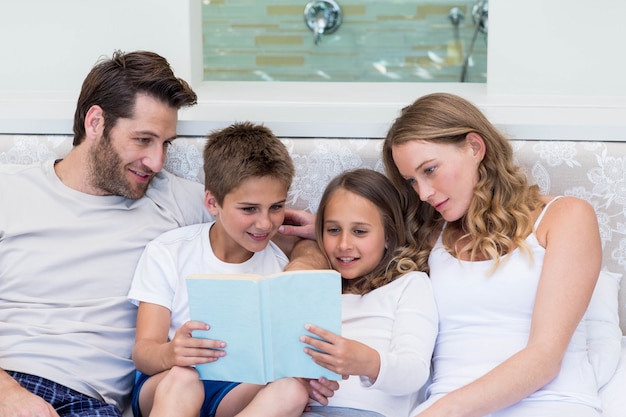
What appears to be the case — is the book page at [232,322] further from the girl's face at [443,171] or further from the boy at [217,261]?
the girl's face at [443,171]

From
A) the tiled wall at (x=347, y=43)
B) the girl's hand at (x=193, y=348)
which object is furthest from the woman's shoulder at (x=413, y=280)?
the tiled wall at (x=347, y=43)

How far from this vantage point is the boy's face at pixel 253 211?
1.93 meters

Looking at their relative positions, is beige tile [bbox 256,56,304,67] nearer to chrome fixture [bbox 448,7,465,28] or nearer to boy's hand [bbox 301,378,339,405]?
chrome fixture [bbox 448,7,465,28]

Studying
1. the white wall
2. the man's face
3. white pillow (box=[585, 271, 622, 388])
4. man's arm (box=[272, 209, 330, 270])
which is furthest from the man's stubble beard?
white pillow (box=[585, 271, 622, 388])

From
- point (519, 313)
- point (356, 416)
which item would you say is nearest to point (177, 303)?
point (356, 416)

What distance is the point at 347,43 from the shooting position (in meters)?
4.87

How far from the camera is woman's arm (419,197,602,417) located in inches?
66.9

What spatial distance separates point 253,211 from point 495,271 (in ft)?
1.92

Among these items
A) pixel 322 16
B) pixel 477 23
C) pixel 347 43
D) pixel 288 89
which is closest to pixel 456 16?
pixel 477 23

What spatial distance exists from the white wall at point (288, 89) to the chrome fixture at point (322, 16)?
6.34ft

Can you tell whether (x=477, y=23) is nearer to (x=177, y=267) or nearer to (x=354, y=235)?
(x=354, y=235)

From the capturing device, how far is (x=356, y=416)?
1.85 metres

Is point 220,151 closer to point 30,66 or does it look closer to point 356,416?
point 356,416

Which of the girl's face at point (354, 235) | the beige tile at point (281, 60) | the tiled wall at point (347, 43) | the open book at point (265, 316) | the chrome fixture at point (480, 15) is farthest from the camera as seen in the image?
the beige tile at point (281, 60)
